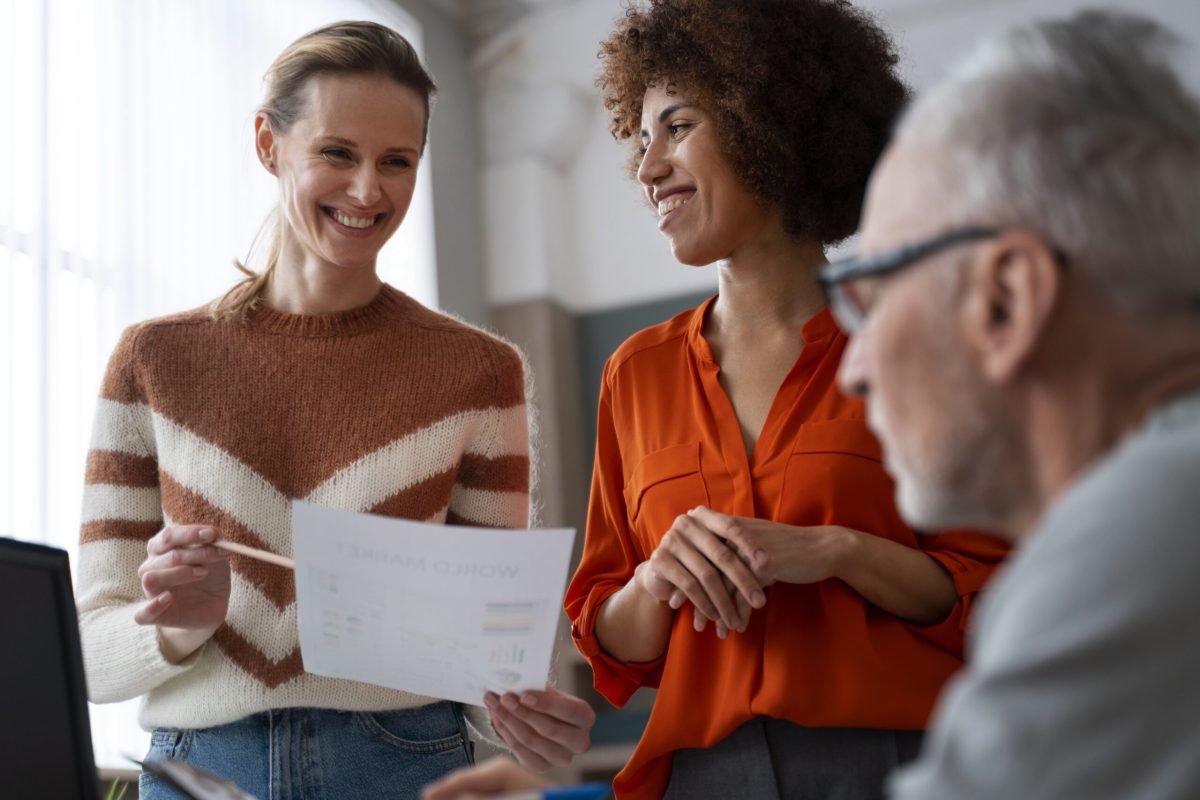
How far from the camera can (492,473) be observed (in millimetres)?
1684

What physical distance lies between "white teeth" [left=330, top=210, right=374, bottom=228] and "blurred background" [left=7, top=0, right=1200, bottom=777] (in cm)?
57

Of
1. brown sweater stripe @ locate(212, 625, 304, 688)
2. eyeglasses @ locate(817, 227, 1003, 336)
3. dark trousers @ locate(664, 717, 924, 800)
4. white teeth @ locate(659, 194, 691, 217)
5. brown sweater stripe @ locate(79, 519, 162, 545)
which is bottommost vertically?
dark trousers @ locate(664, 717, 924, 800)

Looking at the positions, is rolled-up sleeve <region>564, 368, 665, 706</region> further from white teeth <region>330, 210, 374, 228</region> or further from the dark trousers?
white teeth <region>330, 210, 374, 228</region>

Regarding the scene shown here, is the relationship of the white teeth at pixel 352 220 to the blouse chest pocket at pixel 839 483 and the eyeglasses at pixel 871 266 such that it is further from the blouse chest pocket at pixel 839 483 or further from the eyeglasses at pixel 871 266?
the eyeglasses at pixel 871 266

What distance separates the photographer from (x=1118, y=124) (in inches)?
29.7

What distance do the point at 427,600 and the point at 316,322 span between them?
0.65m

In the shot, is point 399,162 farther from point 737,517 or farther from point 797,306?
point 737,517

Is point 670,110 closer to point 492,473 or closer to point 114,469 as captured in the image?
point 492,473

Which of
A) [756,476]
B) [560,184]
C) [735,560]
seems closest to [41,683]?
[735,560]

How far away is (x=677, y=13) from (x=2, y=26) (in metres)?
1.95

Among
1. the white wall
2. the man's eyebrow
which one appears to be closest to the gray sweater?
the man's eyebrow

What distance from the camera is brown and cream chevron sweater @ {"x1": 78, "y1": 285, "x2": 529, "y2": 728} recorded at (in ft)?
5.00

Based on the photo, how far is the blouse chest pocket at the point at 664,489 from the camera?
155 centimetres

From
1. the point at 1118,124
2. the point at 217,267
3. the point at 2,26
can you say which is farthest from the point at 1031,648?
the point at 217,267
